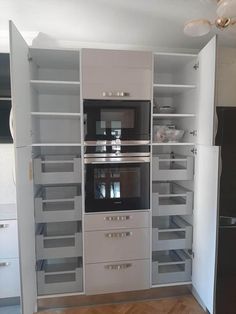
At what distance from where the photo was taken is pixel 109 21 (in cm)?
189

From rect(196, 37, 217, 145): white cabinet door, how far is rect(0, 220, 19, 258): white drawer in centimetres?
166

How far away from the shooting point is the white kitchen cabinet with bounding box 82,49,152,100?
190 cm

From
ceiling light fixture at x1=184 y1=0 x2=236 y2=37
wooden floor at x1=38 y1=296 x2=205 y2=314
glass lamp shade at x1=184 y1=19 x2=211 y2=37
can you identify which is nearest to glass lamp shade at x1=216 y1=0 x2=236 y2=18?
ceiling light fixture at x1=184 y1=0 x2=236 y2=37

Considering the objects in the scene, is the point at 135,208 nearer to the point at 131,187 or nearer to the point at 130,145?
the point at 131,187

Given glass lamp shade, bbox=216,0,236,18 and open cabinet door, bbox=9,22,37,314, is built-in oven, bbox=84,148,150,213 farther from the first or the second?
glass lamp shade, bbox=216,0,236,18

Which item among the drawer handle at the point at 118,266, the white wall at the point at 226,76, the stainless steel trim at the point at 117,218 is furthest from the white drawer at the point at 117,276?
the white wall at the point at 226,76

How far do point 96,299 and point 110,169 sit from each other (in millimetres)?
1138

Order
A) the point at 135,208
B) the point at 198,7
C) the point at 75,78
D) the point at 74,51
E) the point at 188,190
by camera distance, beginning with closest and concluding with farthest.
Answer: the point at 198,7 < the point at 74,51 < the point at 135,208 < the point at 188,190 < the point at 75,78

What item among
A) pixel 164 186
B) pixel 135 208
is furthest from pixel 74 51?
pixel 164 186

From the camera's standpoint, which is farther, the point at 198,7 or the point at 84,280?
the point at 84,280

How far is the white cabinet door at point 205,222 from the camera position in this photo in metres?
1.79

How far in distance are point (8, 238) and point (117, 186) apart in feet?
3.19

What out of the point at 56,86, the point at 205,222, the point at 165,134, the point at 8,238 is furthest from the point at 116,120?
the point at 8,238

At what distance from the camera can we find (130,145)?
199 centimetres
